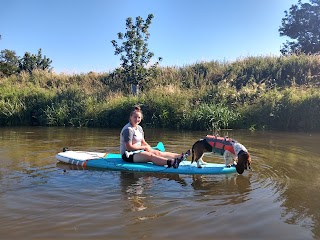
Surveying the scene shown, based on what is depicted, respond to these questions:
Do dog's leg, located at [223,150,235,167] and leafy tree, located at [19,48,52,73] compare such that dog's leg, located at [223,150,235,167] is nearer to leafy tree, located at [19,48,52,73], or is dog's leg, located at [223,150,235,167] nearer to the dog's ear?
the dog's ear

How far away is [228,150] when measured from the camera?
20.2 ft

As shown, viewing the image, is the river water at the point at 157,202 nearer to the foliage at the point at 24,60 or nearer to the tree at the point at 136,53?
the tree at the point at 136,53

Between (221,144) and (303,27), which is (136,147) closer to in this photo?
(221,144)

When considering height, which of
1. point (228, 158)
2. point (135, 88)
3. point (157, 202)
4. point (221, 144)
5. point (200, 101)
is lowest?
point (157, 202)

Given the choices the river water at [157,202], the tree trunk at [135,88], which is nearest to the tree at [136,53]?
the tree trunk at [135,88]

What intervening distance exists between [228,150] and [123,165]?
1.96m

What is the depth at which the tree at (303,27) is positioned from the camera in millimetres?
28422

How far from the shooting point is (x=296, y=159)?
795 centimetres

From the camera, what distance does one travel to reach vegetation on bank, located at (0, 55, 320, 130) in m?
14.3

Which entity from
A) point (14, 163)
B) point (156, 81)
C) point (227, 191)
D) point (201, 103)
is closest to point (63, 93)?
point (156, 81)

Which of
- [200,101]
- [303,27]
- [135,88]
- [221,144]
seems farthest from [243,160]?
[303,27]

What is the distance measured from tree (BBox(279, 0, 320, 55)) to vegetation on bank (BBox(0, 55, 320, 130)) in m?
8.50

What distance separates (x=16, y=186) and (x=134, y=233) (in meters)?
2.64

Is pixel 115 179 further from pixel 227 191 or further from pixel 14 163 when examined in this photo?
pixel 14 163
